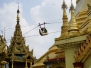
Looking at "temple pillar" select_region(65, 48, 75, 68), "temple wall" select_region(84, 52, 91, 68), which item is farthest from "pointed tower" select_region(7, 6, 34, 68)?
"temple wall" select_region(84, 52, 91, 68)

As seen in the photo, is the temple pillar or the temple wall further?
the temple pillar

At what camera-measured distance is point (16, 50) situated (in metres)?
30.8

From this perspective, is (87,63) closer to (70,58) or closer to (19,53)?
(70,58)

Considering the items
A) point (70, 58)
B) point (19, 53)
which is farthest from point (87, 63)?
point (19, 53)

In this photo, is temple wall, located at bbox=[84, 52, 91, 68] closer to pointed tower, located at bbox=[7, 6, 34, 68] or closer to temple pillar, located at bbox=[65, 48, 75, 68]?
temple pillar, located at bbox=[65, 48, 75, 68]

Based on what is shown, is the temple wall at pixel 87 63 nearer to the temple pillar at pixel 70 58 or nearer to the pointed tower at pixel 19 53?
the temple pillar at pixel 70 58

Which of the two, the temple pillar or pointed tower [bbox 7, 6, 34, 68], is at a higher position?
pointed tower [bbox 7, 6, 34, 68]

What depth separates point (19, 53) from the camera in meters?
30.9

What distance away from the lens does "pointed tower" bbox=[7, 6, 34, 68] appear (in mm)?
29844

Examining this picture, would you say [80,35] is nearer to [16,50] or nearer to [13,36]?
[16,50]

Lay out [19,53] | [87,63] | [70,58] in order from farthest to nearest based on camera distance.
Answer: [19,53] < [70,58] < [87,63]

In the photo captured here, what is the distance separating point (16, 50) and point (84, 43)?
70.4 feet

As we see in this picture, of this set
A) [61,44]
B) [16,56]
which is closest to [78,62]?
[61,44]

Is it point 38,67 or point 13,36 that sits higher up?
point 13,36
